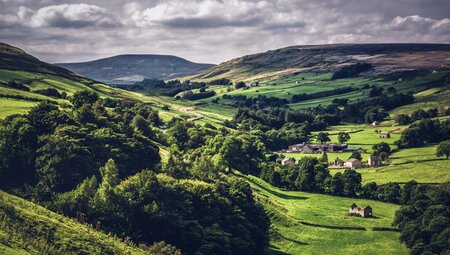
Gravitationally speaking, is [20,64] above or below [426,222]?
above

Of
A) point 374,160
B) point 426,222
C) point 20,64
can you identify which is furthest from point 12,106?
point 20,64

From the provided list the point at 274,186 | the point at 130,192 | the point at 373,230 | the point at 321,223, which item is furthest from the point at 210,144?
the point at 130,192

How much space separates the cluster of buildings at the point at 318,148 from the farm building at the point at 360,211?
57862mm

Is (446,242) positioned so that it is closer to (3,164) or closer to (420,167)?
(420,167)

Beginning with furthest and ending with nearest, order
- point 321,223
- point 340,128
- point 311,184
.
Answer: point 340,128
point 311,184
point 321,223

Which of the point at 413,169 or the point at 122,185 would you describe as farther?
the point at 413,169

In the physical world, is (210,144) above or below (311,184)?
above

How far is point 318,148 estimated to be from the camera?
164250 millimetres

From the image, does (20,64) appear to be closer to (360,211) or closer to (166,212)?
(360,211)

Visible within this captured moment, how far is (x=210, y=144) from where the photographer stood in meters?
119

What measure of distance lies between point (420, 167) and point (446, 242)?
4825 cm

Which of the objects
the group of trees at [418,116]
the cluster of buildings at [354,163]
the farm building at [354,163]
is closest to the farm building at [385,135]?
the group of trees at [418,116]

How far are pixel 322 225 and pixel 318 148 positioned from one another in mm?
77786

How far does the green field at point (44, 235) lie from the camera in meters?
42.6
